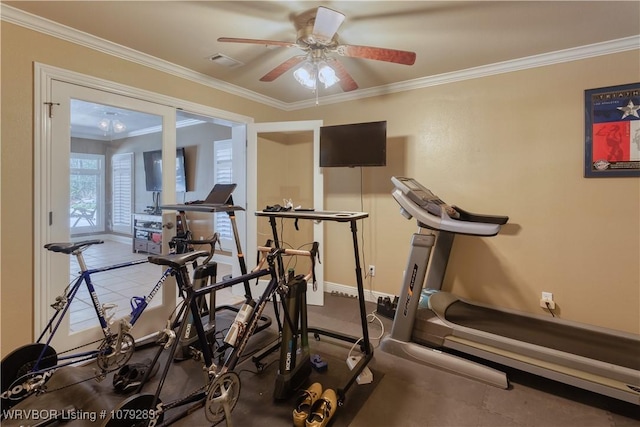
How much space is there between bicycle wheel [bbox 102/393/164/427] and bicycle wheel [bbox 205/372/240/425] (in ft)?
0.80

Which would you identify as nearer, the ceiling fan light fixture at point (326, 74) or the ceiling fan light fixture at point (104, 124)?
the ceiling fan light fixture at point (326, 74)

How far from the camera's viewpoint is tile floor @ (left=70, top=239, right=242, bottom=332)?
2.43 m

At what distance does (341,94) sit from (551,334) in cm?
320

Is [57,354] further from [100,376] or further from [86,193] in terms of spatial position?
[86,193]

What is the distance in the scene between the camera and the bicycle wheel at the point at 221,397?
5.17ft

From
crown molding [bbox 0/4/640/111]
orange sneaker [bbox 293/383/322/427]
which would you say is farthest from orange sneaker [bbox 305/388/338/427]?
crown molding [bbox 0/4/640/111]

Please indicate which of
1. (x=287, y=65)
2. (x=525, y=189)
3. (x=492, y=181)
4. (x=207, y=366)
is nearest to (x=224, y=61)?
(x=287, y=65)

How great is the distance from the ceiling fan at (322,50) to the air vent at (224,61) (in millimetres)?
524

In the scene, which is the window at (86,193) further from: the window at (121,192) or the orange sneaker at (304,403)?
the orange sneaker at (304,403)

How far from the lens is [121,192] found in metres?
2.79

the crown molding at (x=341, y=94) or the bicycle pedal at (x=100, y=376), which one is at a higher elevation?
the crown molding at (x=341, y=94)

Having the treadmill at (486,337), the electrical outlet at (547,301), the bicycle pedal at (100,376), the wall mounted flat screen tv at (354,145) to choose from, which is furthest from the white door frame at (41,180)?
the electrical outlet at (547,301)

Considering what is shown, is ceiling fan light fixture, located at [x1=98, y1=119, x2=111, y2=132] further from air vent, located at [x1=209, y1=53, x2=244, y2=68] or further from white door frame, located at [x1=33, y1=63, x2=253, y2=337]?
air vent, located at [x1=209, y1=53, x2=244, y2=68]

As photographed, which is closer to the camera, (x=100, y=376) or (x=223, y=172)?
(x=100, y=376)
